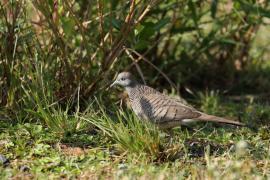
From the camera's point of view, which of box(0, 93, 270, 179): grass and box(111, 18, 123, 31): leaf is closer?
box(0, 93, 270, 179): grass

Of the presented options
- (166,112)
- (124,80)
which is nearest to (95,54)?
(124,80)

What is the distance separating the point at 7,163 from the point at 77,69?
4.68 ft

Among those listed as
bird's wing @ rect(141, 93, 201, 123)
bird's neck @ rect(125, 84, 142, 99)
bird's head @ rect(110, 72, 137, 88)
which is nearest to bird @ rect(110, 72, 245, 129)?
bird's wing @ rect(141, 93, 201, 123)

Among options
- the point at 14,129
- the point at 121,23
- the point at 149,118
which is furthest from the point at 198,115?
the point at 14,129

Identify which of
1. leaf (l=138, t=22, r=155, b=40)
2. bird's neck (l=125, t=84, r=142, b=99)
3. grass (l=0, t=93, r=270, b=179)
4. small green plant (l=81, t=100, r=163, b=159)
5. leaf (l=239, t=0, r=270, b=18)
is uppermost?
leaf (l=239, t=0, r=270, b=18)

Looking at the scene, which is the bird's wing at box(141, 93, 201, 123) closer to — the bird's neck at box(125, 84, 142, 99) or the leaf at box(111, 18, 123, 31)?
the bird's neck at box(125, 84, 142, 99)

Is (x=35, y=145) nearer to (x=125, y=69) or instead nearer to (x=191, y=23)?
(x=125, y=69)

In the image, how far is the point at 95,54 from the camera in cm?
619

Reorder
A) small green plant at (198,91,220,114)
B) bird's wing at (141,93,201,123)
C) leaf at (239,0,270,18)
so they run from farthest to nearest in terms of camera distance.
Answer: small green plant at (198,91,220,114) → leaf at (239,0,270,18) → bird's wing at (141,93,201,123)

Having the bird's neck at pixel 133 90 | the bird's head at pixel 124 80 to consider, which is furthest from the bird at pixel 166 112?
the bird's head at pixel 124 80

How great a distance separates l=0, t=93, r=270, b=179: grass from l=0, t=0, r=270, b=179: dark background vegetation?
0.16 m

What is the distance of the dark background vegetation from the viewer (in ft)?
18.6

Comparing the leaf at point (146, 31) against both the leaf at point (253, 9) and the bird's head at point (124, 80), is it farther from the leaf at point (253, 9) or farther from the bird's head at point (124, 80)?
the leaf at point (253, 9)

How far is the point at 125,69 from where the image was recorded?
6.78 m
